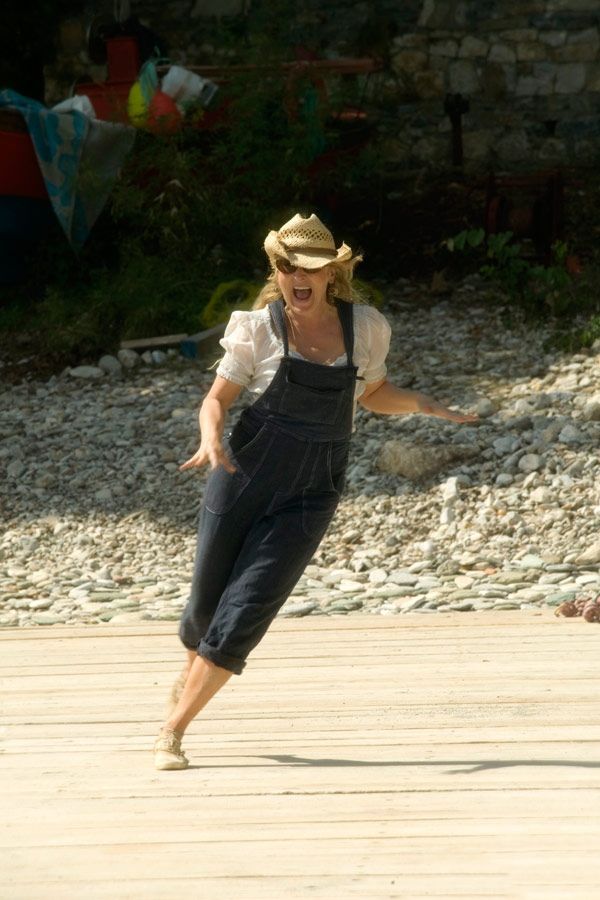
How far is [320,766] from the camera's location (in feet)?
13.1

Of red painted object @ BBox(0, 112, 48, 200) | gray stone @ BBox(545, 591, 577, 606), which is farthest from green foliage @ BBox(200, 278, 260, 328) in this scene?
gray stone @ BBox(545, 591, 577, 606)

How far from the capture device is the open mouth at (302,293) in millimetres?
3805

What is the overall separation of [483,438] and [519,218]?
3.29 meters

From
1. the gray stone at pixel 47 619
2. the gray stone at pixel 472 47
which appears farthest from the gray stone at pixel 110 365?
the gray stone at pixel 472 47

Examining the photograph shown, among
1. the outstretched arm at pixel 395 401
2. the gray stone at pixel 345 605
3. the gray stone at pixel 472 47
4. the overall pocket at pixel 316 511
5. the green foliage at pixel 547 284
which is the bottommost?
the green foliage at pixel 547 284

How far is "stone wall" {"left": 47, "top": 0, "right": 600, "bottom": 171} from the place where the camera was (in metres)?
13.1

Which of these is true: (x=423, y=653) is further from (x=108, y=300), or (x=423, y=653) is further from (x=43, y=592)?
(x=108, y=300)

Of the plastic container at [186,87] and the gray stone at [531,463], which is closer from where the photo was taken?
the gray stone at [531,463]

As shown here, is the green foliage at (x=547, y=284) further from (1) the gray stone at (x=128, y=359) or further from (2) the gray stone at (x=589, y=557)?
(2) the gray stone at (x=589, y=557)

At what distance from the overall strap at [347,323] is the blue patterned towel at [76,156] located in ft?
25.6

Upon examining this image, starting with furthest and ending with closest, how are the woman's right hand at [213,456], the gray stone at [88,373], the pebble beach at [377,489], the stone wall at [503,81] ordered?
the stone wall at [503,81]
the gray stone at [88,373]
the pebble beach at [377,489]
the woman's right hand at [213,456]

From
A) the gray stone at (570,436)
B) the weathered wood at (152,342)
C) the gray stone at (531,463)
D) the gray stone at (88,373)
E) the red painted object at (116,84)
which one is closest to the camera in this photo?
the gray stone at (531,463)

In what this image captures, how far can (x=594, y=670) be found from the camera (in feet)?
16.1

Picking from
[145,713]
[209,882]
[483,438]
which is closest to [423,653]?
[145,713]
